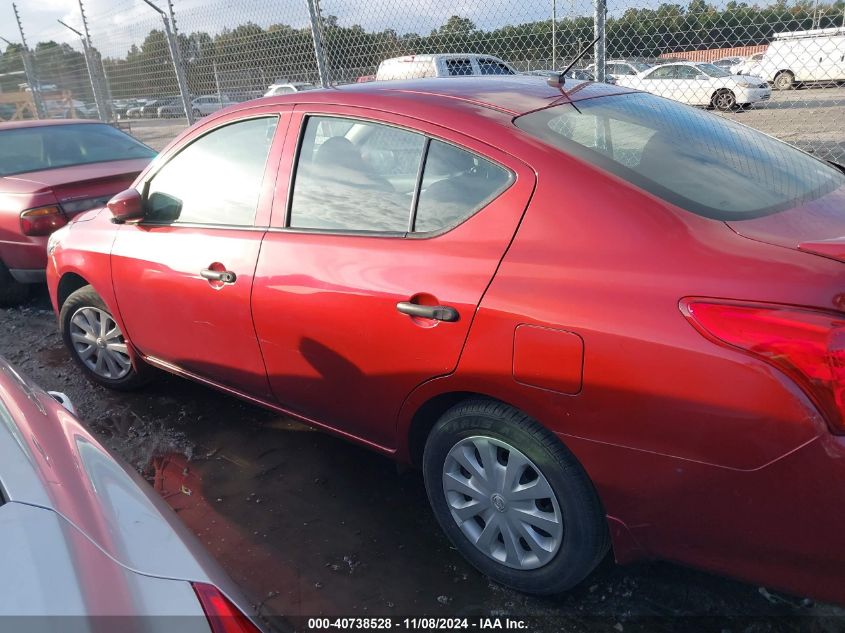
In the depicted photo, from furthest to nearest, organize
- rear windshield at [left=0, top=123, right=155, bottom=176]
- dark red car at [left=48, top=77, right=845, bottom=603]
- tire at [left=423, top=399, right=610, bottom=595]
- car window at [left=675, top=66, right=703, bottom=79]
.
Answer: car window at [left=675, top=66, right=703, bottom=79] → rear windshield at [left=0, top=123, right=155, bottom=176] → tire at [left=423, top=399, right=610, bottom=595] → dark red car at [left=48, top=77, right=845, bottom=603]

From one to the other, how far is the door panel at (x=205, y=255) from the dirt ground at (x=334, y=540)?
17.7 inches

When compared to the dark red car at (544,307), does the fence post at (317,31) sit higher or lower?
higher

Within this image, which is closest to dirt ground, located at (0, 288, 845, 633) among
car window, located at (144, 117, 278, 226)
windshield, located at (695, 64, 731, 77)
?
car window, located at (144, 117, 278, 226)

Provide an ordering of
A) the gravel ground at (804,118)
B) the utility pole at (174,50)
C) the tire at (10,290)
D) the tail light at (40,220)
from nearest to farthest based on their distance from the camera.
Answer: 1. the tail light at (40,220)
2. the tire at (10,290)
3. the utility pole at (174,50)
4. the gravel ground at (804,118)

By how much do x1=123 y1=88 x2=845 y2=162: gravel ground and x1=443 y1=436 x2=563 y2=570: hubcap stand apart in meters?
7.90

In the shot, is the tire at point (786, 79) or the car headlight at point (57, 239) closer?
the car headlight at point (57, 239)

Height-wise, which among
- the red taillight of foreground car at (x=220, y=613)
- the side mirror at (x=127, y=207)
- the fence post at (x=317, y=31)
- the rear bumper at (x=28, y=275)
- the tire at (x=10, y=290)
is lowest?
the tire at (x=10, y=290)

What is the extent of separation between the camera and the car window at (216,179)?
9.35 feet

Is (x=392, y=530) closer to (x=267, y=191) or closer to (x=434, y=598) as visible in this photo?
(x=434, y=598)

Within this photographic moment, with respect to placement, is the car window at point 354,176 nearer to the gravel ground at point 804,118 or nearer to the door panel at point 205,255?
the door panel at point 205,255

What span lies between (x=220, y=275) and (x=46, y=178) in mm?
3521

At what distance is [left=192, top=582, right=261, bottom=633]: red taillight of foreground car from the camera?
1.20m

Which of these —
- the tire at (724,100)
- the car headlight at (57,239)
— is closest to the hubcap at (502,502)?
the car headlight at (57,239)

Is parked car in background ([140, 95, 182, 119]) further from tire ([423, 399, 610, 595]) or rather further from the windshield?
tire ([423, 399, 610, 595])
